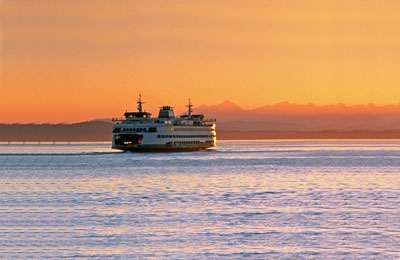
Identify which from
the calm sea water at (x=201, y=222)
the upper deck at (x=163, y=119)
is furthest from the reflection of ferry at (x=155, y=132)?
the calm sea water at (x=201, y=222)

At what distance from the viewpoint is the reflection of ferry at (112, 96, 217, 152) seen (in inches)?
6245

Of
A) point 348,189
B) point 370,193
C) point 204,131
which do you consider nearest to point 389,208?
point 370,193

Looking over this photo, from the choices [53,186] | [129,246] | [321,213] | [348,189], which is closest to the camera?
[129,246]

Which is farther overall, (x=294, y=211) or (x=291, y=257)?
(x=294, y=211)

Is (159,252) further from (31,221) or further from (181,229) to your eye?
(31,221)

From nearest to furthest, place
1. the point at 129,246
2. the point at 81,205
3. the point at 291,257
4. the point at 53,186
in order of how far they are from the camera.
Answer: the point at 291,257 → the point at 129,246 → the point at 81,205 → the point at 53,186

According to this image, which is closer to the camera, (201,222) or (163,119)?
(201,222)

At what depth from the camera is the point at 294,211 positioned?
4178 centimetres

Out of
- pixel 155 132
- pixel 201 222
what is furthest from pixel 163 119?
pixel 201 222

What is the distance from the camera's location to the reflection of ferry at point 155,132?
158625mm

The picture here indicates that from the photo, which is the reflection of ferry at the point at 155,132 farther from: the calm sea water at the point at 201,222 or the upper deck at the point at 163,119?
the calm sea water at the point at 201,222

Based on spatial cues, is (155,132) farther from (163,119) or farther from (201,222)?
(201,222)

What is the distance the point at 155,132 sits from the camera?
160m

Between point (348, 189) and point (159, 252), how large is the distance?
119 feet
